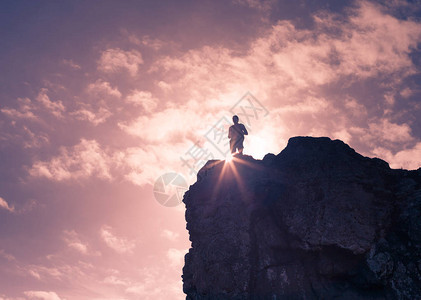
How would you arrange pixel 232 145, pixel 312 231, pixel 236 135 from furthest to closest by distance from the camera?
pixel 236 135 < pixel 232 145 < pixel 312 231

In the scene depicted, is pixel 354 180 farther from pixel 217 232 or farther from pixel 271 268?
pixel 217 232

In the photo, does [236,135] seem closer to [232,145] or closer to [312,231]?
[232,145]

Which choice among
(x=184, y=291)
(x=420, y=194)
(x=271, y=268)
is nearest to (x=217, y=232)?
(x=271, y=268)

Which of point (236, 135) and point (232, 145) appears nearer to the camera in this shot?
point (232, 145)

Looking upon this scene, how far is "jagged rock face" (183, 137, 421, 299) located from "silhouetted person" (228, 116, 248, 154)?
6.07m

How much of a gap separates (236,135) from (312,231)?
15086 mm

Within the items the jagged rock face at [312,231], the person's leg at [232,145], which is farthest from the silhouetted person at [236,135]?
the jagged rock face at [312,231]

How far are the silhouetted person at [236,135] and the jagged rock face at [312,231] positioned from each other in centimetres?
607

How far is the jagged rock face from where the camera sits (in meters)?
17.6

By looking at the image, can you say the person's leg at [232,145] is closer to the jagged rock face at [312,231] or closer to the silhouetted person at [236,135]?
the silhouetted person at [236,135]

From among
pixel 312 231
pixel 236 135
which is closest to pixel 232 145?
pixel 236 135

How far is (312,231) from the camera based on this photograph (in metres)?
19.5

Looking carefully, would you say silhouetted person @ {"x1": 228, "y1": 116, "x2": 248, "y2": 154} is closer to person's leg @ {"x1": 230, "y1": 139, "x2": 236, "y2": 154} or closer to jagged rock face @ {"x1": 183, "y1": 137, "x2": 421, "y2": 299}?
person's leg @ {"x1": 230, "y1": 139, "x2": 236, "y2": 154}

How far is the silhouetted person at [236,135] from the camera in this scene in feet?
104
